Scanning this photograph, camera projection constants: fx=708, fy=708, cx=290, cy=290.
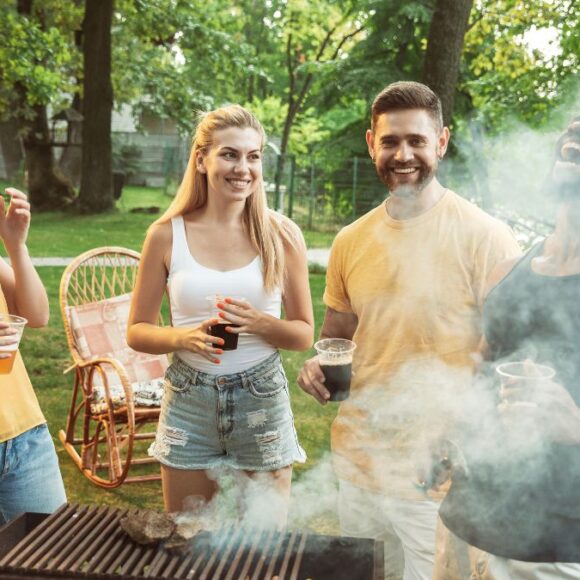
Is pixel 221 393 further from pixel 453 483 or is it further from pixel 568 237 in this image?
pixel 568 237

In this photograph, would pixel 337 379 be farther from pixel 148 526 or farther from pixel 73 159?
pixel 73 159

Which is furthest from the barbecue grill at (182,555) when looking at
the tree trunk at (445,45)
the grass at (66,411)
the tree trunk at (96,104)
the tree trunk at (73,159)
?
the tree trunk at (73,159)

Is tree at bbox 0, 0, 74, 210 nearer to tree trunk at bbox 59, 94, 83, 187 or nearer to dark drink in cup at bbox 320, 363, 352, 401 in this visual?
tree trunk at bbox 59, 94, 83, 187

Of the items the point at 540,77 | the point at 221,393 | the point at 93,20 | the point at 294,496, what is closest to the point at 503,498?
the point at 221,393

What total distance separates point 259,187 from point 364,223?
49 cm

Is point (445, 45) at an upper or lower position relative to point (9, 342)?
upper

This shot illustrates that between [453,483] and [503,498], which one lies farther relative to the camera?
[453,483]

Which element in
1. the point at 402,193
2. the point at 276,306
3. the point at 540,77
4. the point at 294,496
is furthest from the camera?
the point at 540,77

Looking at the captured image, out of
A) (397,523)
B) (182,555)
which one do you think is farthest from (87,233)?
(182,555)

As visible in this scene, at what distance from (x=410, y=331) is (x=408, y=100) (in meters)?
0.84

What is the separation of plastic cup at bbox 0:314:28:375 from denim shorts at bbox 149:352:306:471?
24.3 inches

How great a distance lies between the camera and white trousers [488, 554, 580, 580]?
70.6 inches

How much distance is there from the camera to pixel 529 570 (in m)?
1.85

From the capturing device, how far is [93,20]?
16.3 m
